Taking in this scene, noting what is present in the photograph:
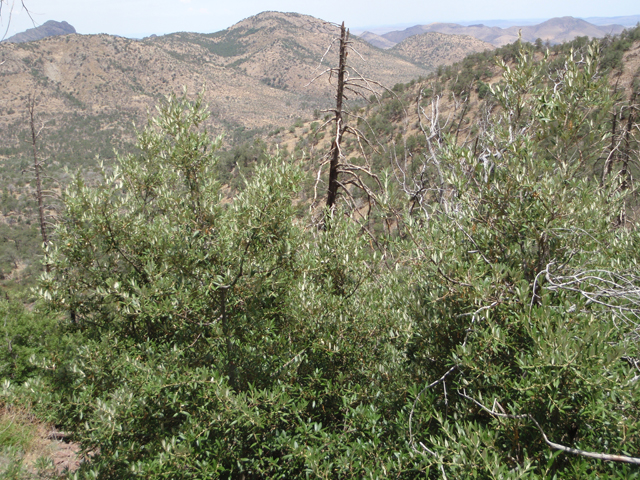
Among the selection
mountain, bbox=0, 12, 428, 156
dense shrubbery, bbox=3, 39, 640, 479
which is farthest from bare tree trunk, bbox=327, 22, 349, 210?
mountain, bbox=0, 12, 428, 156

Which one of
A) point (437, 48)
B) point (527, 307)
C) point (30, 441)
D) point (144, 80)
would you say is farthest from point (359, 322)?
Answer: point (437, 48)

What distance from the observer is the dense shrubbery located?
2961 millimetres

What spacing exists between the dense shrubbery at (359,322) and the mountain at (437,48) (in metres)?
151

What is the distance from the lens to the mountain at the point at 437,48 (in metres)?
143

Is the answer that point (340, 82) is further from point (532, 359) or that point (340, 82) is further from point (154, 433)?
point (154, 433)

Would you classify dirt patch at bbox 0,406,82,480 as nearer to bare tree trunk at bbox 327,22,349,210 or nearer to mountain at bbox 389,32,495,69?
bare tree trunk at bbox 327,22,349,210

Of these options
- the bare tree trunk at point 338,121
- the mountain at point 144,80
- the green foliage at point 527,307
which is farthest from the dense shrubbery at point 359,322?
the mountain at point 144,80

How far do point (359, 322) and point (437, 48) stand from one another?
176 m

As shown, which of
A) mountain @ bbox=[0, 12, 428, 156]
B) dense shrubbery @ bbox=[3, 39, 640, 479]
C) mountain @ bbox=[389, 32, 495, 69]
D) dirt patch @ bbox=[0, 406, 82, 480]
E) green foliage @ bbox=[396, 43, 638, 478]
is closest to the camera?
green foliage @ bbox=[396, 43, 638, 478]

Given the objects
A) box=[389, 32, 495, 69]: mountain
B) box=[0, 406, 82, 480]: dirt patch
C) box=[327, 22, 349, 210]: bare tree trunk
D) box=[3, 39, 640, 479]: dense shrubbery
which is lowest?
box=[0, 406, 82, 480]: dirt patch

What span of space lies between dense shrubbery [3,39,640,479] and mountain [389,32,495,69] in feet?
495

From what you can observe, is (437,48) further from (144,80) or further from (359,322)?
(359,322)

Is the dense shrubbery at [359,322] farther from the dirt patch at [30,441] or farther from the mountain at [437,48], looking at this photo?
the mountain at [437,48]

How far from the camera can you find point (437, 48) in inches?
6088
